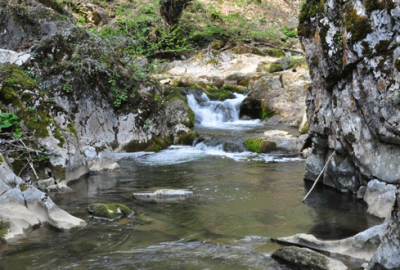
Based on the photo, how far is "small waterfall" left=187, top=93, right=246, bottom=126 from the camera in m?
19.3

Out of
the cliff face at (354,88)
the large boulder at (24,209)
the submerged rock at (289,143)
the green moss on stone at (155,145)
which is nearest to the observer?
the large boulder at (24,209)

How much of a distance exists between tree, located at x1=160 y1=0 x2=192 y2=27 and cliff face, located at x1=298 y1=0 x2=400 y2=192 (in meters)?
18.1

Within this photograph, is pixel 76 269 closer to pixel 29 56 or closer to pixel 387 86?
pixel 387 86

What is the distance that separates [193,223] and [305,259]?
2332mm

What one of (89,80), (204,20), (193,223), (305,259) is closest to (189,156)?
(89,80)

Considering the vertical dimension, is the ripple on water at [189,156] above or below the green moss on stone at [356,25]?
below

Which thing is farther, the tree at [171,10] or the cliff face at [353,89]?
the tree at [171,10]

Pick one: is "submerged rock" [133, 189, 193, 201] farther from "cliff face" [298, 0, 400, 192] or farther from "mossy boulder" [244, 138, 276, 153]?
"mossy boulder" [244, 138, 276, 153]

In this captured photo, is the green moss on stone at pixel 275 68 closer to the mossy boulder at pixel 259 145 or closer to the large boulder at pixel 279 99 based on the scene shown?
the large boulder at pixel 279 99

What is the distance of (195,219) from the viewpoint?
6934 mm

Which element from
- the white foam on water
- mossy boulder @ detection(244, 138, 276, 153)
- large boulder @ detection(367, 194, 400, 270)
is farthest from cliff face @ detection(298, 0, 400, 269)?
mossy boulder @ detection(244, 138, 276, 153)

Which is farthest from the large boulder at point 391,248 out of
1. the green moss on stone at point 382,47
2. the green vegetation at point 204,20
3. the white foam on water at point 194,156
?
the green vegetation at point 204,20

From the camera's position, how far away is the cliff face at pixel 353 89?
655cm

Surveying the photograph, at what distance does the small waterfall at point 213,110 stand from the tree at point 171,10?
8218mm
